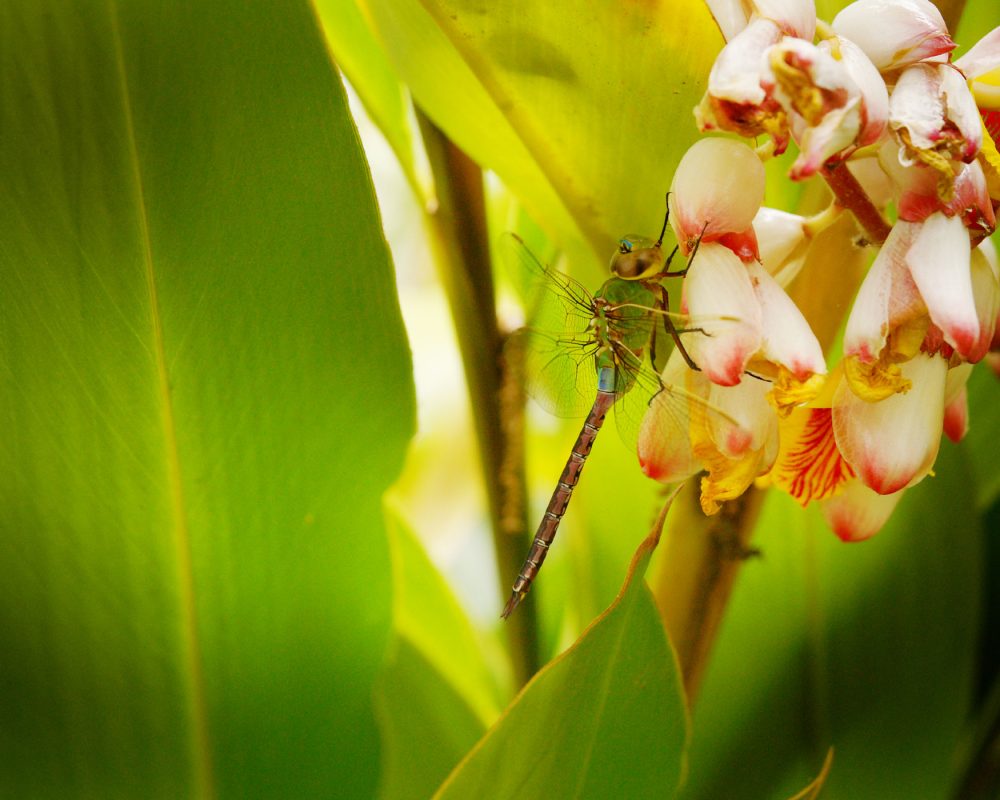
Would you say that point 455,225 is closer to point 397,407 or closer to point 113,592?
point 397,407

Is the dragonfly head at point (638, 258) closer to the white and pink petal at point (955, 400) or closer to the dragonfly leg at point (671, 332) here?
the dragonfly leg at point (671, 332)

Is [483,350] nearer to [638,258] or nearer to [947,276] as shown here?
[638,258]

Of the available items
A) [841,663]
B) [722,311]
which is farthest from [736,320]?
[841,663]

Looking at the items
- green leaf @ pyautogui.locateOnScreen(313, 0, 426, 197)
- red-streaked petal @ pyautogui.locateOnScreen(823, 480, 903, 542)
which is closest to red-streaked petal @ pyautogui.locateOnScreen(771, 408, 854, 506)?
red-streaked petal @ pyautogui.locateOnScreen(823, 480, 903, 542)

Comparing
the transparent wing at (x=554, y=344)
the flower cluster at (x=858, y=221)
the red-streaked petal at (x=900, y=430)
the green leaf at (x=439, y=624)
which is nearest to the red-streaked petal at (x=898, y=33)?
the flower cluster at (x=858, y=221)

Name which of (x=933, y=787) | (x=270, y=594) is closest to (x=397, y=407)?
(x=270, y=594)

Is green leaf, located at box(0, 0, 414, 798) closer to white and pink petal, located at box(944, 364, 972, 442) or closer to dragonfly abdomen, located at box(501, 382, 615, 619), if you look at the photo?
dragonfly abdomen, located at box(501, 382, 615, 619)
